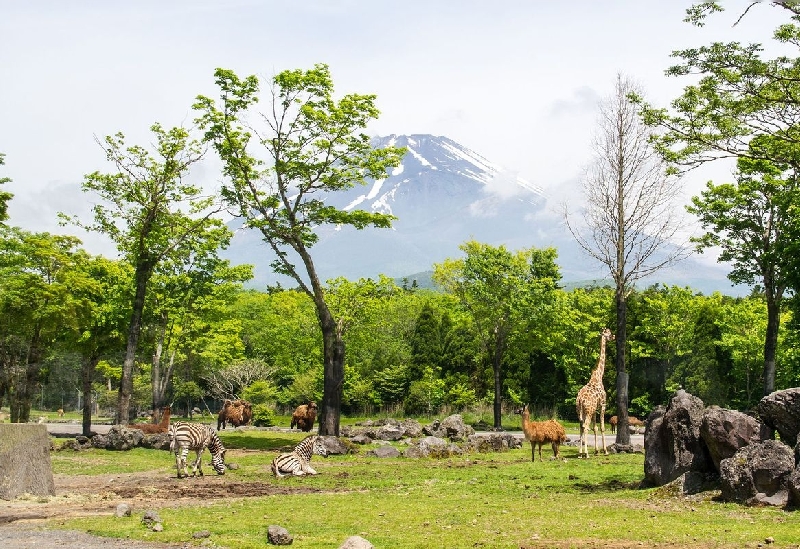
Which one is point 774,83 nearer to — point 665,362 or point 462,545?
point 462,545

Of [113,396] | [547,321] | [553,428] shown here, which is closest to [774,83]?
[553,428]

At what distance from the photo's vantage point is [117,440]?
94.6ft

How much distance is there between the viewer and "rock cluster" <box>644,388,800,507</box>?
13.6 meters

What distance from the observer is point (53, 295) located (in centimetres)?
3288

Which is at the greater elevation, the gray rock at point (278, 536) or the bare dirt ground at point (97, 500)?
the gray rock at point (278, 536)

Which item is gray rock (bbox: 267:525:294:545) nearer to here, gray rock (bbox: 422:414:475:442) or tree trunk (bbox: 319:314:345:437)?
tree trunk (bbox: 319:314:345:437)

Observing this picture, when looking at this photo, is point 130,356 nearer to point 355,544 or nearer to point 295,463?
point 295,463

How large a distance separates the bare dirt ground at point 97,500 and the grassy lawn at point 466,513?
1.36ft

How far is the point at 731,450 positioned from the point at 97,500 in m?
13.2

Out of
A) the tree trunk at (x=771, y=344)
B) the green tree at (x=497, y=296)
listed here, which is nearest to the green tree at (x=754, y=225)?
the tree trunk at (x=771, y=344)

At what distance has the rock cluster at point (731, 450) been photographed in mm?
13625

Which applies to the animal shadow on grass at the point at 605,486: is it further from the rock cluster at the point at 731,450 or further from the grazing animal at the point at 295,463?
the grazing animal at the point at 295,463

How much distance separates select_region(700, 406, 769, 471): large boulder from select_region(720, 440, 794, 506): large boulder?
Result: 0.59 m

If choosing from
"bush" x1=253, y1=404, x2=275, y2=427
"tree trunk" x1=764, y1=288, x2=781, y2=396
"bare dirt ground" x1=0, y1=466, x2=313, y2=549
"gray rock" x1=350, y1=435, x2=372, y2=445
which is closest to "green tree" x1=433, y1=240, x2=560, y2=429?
"gray rock" x1=350, y1=435, x2=372, y2=445
